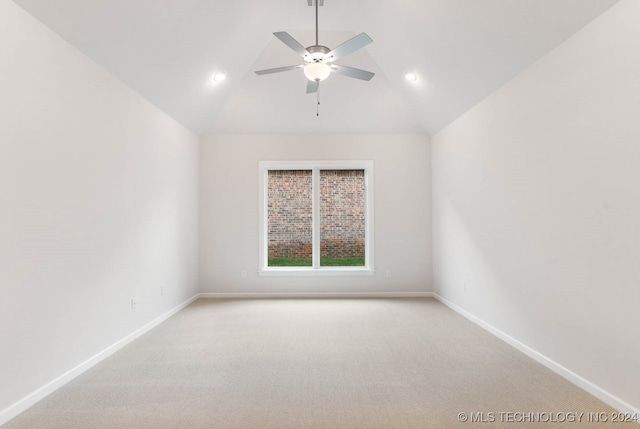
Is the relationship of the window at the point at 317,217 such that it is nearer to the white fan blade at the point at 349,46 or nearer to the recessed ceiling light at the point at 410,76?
the recessed ceiling light at the point at 410,76

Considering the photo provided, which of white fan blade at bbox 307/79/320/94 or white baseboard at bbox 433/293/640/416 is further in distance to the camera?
white fan blade at bbox 307/79/320/94

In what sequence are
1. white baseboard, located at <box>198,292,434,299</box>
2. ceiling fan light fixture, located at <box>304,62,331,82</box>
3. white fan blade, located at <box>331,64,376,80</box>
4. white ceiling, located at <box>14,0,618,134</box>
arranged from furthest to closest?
white baseboard, located at <box>198,292,434,299</box> < white fan blade, located at <box>331,64,376,80</box> < ceiling fan light fixture, located at <box>304,62,331,82</box> < white ceiling, located at <box>14,0,618,134</box>

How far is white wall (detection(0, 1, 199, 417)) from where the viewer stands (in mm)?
2357

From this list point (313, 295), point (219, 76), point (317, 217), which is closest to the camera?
point (219, 76)

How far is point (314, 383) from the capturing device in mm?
2756

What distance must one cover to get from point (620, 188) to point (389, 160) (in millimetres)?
3895

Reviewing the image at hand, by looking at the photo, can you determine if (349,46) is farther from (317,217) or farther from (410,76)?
(317,217)

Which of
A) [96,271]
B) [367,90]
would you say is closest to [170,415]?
[96,271]

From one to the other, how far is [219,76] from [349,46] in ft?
7.38

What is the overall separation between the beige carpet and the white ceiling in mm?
2573

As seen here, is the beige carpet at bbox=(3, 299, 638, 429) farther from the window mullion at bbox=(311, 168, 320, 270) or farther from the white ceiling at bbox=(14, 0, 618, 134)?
the white ceiling at bbox=(14, 0, 618, 134)

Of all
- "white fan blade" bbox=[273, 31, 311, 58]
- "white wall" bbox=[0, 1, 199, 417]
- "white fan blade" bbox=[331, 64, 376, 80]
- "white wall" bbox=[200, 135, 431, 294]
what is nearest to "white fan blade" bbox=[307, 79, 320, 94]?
"white fan blade" bbox=[331, 64, 376, 80]

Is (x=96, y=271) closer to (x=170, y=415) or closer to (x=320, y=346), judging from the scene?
(x=170, y=415)

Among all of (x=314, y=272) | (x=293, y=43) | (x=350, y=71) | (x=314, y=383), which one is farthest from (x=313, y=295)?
(x=293, y=43)
